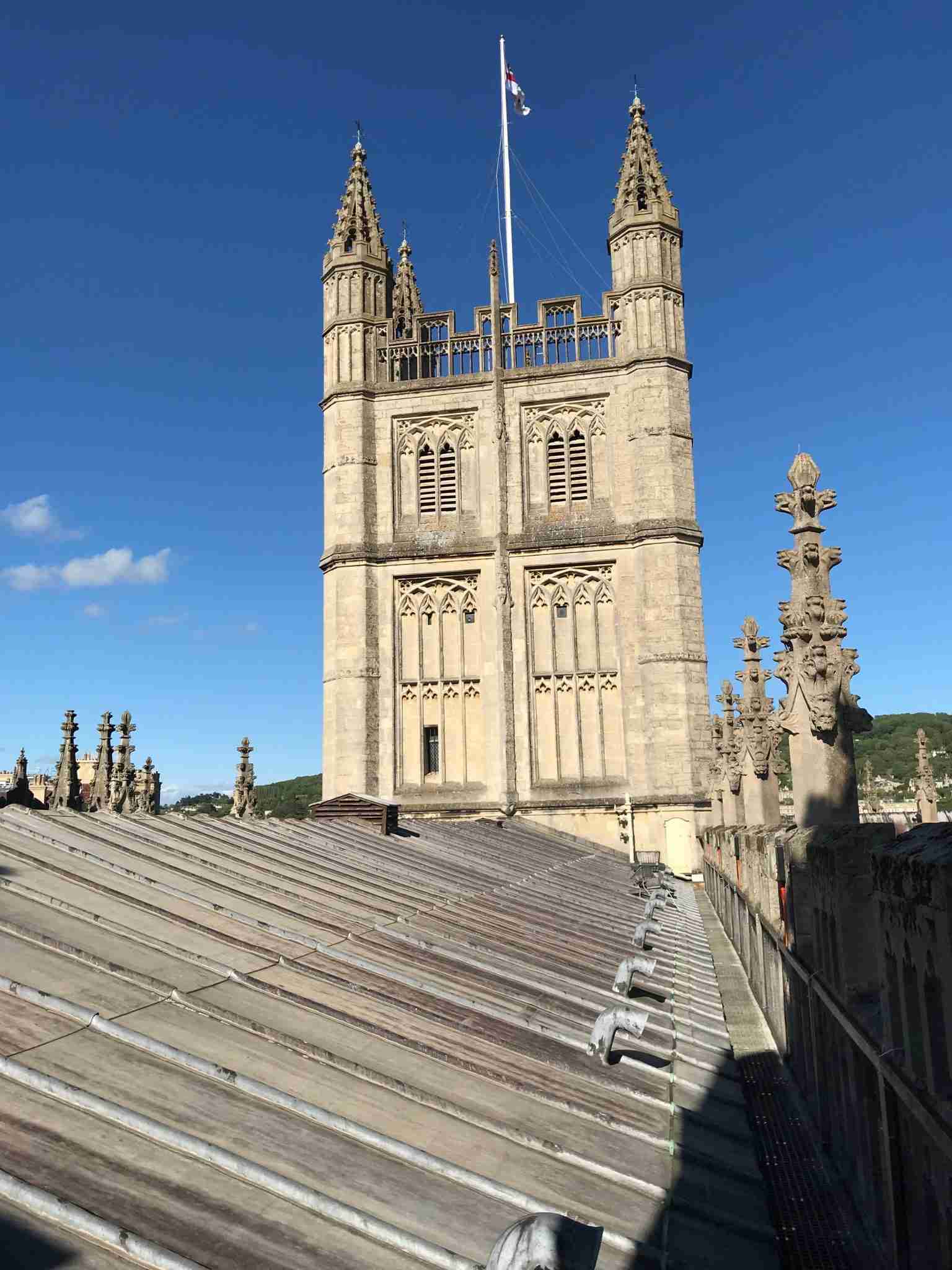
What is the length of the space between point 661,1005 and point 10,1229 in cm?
632

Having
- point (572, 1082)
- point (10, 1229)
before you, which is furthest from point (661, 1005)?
point (10, 1229)

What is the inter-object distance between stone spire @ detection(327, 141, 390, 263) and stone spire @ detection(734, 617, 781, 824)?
26263 mm

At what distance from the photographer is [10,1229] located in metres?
2.64

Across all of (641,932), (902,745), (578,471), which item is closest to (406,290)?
(578,471)

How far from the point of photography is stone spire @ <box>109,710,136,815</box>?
36.2 meters

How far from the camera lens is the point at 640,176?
39.2 meters

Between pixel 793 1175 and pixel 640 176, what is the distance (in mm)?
39380

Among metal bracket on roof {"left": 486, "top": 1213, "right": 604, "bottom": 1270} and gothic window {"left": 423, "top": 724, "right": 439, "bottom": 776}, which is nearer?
Result: metal bracket on roof {"left": 486, "top": 1213, "right": 604, "bottom": 1270}

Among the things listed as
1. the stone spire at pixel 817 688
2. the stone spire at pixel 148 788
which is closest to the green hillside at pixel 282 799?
the stone spire at pixel 148 788

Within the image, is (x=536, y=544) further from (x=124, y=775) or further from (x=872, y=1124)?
(x=872, y=1124)

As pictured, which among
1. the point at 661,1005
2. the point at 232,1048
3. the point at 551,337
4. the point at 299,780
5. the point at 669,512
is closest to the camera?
the point at 232,1048

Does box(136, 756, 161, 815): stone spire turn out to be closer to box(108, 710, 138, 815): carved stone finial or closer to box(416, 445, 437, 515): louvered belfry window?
box(108, 710, 138, 815): carved stone finial

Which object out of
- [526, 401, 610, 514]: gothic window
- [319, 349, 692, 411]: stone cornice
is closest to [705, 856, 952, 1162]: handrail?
[526, 401, 610, 514]: gothic window

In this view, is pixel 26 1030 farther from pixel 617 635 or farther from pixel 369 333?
pixel 369 333
